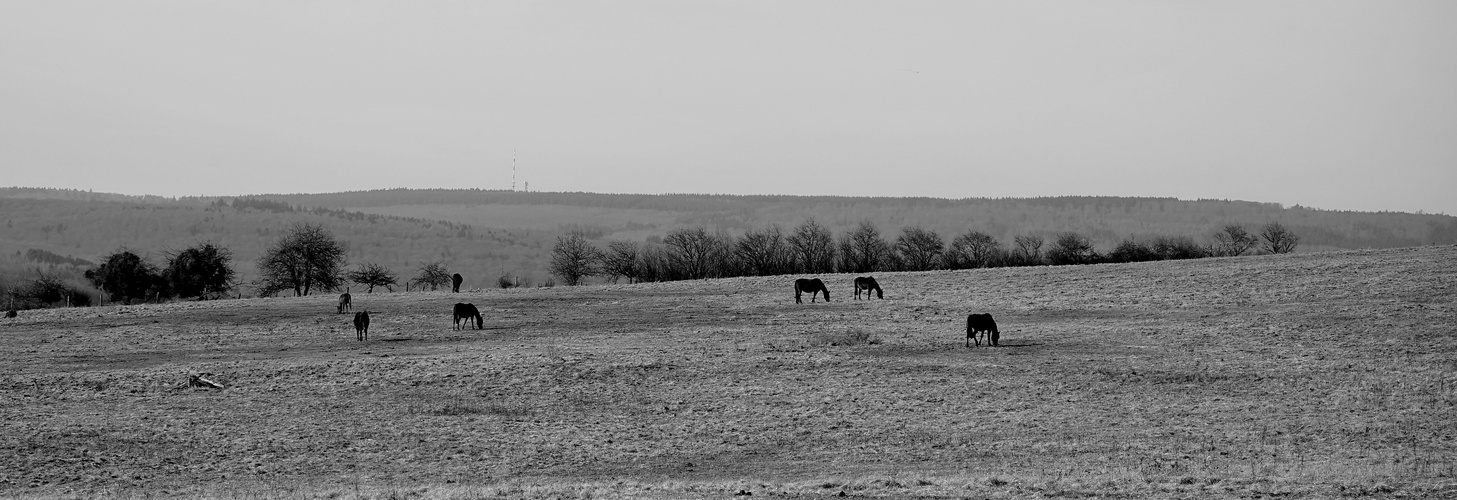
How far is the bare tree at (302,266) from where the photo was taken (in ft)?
244

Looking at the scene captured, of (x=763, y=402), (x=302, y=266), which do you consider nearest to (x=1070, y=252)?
(x=302, y=266)

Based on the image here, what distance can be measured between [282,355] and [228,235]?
14984cm

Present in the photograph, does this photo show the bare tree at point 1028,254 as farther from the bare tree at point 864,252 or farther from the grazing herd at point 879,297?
the grazing herd at point 879,297

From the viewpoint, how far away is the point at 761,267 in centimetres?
9325

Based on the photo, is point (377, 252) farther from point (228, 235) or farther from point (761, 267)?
point (761, 267)

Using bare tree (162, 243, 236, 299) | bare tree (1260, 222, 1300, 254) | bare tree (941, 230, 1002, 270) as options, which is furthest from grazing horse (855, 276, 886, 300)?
bare tree (1260, 222, 1300, 254)

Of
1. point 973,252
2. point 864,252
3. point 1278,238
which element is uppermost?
point 1278,238

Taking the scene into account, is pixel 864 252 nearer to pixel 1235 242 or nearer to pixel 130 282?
pixel 1235 242

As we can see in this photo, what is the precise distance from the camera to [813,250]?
10325 centimetres

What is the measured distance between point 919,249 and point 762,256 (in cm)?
1464

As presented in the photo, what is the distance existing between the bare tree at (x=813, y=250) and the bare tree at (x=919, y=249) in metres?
6.17

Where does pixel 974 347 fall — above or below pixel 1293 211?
below

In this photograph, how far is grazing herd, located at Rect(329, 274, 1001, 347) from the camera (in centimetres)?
3459

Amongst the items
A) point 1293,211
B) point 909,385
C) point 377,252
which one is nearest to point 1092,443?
point 909,385
